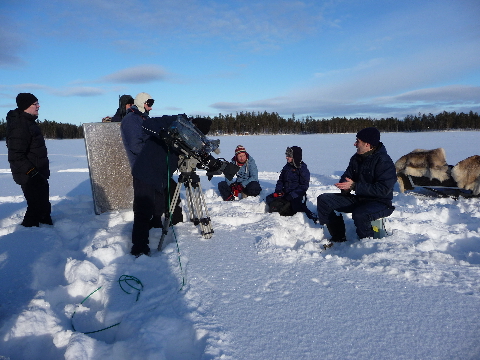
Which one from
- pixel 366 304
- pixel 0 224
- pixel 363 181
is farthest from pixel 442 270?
pixel 0 224

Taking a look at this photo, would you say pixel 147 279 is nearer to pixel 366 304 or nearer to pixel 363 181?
pixel 366 304

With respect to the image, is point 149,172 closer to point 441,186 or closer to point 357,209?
point 357,209

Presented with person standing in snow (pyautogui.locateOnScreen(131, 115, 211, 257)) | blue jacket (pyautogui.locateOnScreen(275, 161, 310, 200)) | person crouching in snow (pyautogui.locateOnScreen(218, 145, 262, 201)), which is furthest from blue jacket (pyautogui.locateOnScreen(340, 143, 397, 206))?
person crouching in snow (pyautogui.locateOnScreen(218, 145, 262, 201))

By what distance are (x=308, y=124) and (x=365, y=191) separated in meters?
63.1

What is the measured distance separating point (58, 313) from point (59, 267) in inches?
35.5

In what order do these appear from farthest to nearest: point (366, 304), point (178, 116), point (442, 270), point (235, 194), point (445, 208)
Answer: point (235, 194)
point (445, 208)
point (178, 116)
point (442, 270)
point (366, 304)

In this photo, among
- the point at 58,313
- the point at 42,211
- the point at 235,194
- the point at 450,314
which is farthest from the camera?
the point at 235,194

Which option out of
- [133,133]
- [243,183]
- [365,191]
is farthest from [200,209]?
[243,183]

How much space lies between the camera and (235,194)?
5.88m

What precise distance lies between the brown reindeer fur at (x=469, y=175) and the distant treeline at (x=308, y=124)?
49.8 meters

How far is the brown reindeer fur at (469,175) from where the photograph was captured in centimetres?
496

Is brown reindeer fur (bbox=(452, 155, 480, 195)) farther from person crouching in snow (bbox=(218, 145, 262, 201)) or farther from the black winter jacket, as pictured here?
the black winter jacket

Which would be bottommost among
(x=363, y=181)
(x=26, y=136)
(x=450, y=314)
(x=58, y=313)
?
(x=58, y=313)

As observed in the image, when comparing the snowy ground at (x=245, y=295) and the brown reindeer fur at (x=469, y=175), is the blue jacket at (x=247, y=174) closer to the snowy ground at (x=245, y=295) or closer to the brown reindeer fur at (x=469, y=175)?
the snowy ground at (x=245, y=295)
